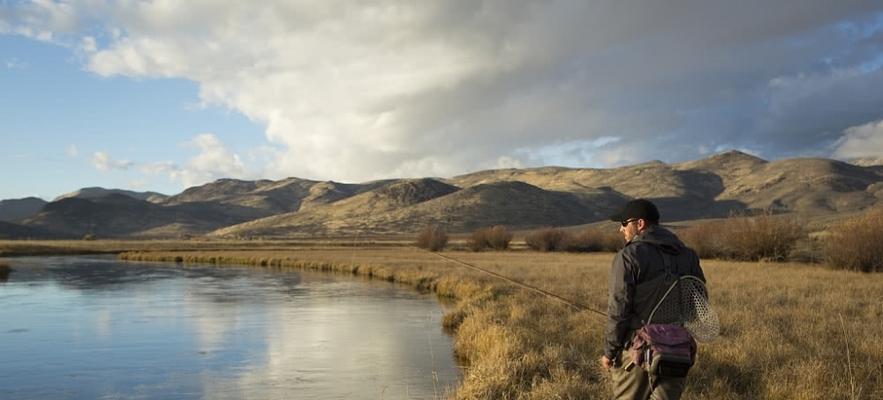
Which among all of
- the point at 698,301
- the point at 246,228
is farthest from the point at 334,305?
the point at 246,228

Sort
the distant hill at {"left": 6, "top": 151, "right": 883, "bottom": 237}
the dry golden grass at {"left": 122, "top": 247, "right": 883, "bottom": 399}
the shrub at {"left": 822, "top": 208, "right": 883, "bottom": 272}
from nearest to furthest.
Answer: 1. the dry golden grass at {"left": 122, "top": 247, "right": 883, "bottom": 399}
2. the shrub at {"left": 822, "top": 208, "right": 883, "bottom": 272}
3. the distant hill at {"left": 6, "top": 151, "right": 883, "bottom": 237}

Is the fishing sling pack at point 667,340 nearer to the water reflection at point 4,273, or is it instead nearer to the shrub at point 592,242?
the water reflection at point 4,273

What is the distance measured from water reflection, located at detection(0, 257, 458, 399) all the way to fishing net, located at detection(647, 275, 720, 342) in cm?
642

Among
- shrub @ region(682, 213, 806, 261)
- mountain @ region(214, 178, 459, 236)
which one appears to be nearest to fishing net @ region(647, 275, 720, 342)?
shrub @ region(682, 213, 806, 261)

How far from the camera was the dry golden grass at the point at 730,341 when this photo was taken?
9.14 m

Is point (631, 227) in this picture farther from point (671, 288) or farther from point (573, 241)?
point (573, 241)

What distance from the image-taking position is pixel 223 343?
1834cm

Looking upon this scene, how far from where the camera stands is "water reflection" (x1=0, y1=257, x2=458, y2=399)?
13469 mm

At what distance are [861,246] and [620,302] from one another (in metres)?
31.0

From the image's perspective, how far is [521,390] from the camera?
991 cm

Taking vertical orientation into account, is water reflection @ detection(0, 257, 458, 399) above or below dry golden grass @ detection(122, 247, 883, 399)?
below

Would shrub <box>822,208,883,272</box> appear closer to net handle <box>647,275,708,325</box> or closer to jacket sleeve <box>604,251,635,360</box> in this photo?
net handle <box>647,275,708,325</box>

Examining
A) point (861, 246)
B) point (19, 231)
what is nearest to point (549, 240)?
point (861, 246)

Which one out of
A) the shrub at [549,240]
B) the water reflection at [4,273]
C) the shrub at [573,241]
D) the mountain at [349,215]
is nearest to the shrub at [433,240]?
the shrub at [573,241]
